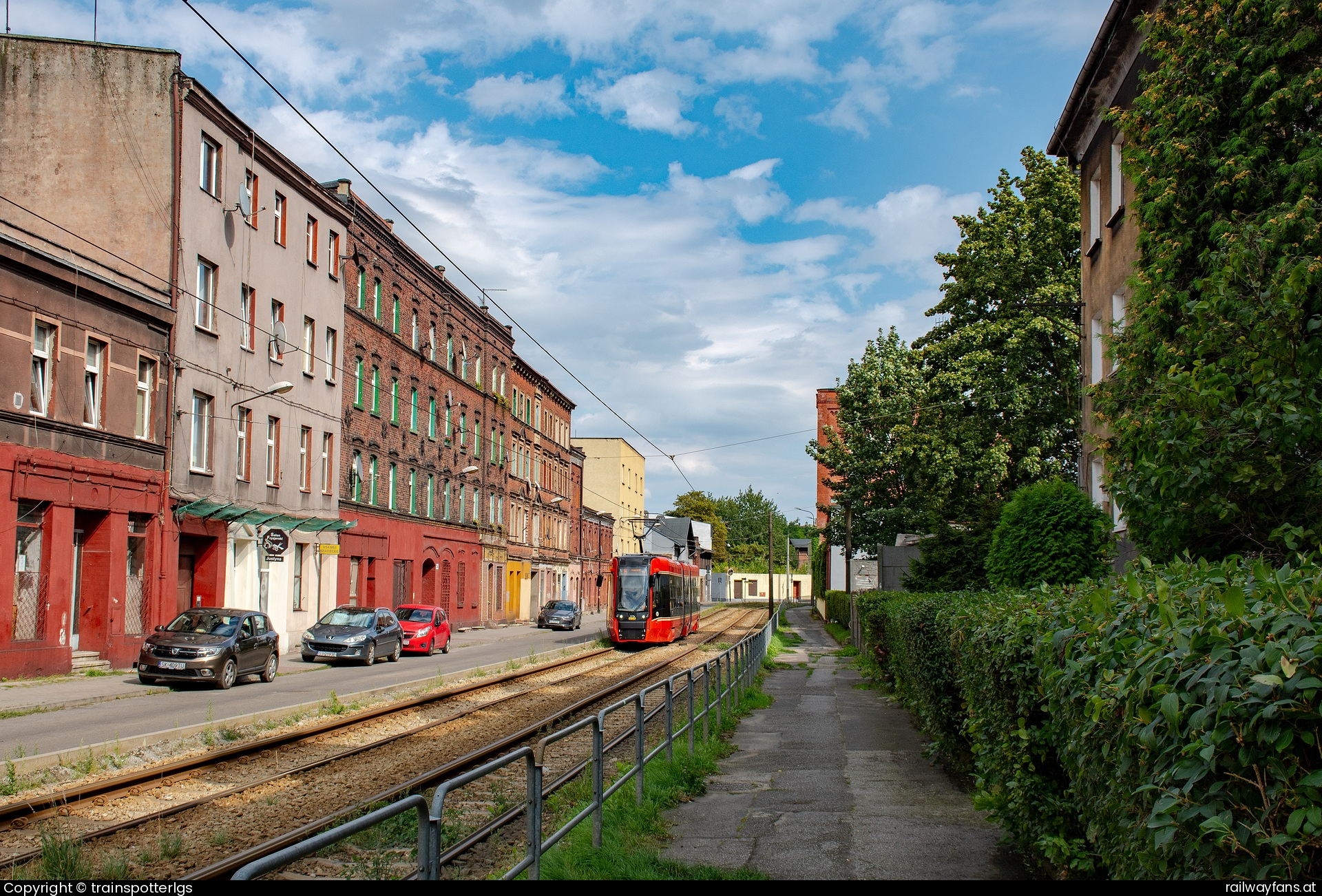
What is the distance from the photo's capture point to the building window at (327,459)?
37.6 meters

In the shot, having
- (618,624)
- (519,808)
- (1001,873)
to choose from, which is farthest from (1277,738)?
(618,624)

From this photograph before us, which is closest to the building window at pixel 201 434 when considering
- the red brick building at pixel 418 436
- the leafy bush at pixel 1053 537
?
the red brick building at pixel 418 436

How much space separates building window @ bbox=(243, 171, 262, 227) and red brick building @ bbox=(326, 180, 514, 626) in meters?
6.42

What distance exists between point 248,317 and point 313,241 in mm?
6017

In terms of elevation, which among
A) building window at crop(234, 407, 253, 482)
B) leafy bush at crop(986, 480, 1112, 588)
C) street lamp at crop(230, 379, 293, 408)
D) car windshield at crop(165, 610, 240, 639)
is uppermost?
street lamp at crop(230, 379, 293, 408)

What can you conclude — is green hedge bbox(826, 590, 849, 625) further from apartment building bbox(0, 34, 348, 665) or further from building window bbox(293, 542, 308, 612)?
apartment building bbox(0, 34, 348, 665)

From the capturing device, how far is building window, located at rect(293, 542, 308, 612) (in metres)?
35.3

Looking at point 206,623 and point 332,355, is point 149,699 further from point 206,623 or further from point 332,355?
point 332,355

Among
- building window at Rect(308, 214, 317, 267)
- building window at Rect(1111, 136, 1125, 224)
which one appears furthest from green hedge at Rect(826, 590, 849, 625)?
building window at Rect(1111, 136, 1125, 224)

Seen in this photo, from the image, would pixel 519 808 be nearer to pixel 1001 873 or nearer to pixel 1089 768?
pixel 1001 873

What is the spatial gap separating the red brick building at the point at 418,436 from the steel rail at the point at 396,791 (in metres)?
21.2

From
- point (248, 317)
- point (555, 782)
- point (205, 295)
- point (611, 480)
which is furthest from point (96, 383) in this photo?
point (611, 480)

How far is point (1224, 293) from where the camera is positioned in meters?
10.5

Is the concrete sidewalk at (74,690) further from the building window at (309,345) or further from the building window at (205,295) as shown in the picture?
the building window at (309,345)
